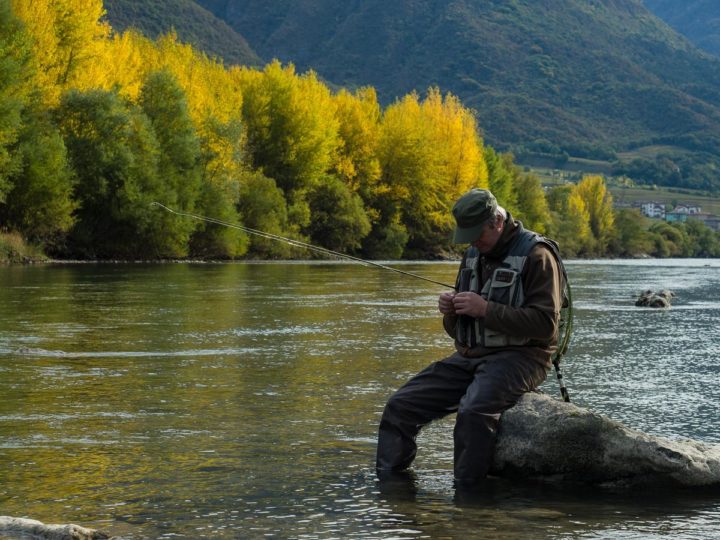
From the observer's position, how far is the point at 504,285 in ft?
24.2

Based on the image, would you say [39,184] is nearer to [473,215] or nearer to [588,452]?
[473,215]

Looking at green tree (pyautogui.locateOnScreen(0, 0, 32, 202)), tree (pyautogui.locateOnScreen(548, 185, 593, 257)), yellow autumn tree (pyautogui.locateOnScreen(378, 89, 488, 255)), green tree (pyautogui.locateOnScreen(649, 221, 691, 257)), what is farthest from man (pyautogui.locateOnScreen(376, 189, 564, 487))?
green tree (pyautogui.locateOnScreen(649, 221, 691, 257))

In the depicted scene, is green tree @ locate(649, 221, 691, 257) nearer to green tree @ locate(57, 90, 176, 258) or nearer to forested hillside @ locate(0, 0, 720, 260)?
forested hillside @ locate(0, 0, 720, 260)

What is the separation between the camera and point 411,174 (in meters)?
82.3

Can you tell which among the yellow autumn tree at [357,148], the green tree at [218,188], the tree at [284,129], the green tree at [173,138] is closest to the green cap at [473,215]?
the green tree at [173,138]

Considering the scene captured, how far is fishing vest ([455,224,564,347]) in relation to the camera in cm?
736

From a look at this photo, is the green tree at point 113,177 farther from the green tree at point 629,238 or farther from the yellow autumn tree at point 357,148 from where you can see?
the green tree at point 629,238

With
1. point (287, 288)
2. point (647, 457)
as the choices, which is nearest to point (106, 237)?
point (287, 288)

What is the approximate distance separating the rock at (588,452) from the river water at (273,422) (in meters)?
0.16

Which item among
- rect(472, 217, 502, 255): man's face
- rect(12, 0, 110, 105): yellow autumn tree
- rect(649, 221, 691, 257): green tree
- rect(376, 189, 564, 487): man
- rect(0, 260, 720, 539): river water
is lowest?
rect(0, 260, 720, 539): river water

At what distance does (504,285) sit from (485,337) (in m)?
0.37

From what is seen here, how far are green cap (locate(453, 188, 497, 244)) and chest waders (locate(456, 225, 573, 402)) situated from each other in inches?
11.3

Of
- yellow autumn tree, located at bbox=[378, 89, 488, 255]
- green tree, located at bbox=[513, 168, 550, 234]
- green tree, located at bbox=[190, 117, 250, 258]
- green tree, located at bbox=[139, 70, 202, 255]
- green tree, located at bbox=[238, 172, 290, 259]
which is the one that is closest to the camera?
green tree, located at bbox=[139, 70, 202, 255]

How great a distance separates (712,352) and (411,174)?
218ft
